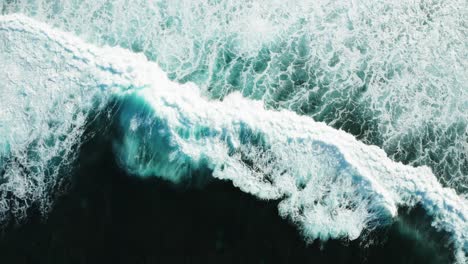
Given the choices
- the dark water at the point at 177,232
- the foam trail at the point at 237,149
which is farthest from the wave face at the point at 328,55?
the dark water at the point at 177,232

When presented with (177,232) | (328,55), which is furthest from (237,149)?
(328,55)

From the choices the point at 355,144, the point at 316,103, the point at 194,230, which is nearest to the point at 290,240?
Result: the point at 194,230

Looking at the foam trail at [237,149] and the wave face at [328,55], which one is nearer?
the foam trail at [237,149]

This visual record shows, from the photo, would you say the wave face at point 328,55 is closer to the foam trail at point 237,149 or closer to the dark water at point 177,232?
the foam trail at point 237,149

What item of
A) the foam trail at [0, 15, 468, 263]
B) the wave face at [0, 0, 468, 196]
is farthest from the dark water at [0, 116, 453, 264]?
the wave face at [0, 0, 468, 196]

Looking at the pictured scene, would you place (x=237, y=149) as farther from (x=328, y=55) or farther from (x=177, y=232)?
(x=328, y=55)

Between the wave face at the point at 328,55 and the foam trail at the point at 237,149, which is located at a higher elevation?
the wave face at the point at 328,55
